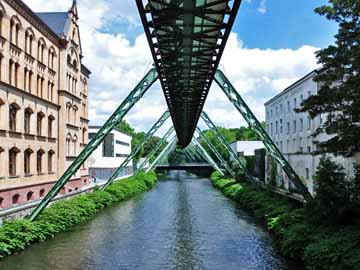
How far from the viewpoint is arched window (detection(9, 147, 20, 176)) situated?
25.6m

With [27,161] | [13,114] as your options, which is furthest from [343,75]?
[27,161]

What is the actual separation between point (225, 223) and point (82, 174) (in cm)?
1876

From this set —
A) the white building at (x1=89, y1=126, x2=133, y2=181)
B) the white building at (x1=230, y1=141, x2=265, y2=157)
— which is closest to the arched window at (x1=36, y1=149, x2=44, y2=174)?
the white building at (x1=89, y1=126, x2=133, y2=181)

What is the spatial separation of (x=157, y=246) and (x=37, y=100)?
14715 millimetres

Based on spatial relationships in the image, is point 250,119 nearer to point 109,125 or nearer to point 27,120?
point 109,125

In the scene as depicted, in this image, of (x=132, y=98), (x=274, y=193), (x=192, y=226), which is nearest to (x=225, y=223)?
(x=192, y=226)

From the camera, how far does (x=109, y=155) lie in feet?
229

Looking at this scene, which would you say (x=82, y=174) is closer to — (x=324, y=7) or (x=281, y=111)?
(x=281, y=111)

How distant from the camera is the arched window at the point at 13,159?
25625 mm

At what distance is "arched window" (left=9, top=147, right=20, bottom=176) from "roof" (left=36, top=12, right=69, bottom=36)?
11709mm

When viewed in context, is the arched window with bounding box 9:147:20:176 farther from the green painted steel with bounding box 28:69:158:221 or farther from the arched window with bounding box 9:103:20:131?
the green painted steel with bounding box 28:69:158:221

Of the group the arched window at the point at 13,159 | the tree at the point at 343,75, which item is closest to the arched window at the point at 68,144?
the arched window at the point at 13,159

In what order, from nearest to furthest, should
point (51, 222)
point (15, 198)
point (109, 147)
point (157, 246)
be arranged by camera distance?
point (157, 246) < point (51, 222) < point (15, 198) < point (109, 147)

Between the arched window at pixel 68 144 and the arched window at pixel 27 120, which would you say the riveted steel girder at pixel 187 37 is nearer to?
the arched window at pixel 27 120
